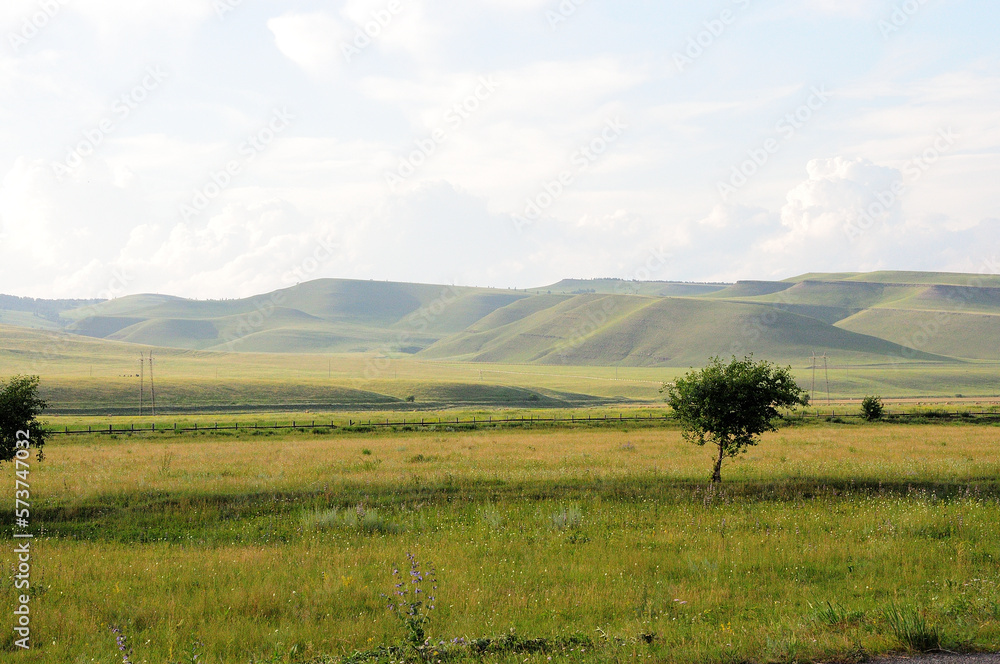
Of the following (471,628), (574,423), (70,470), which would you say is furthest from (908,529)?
(574,423)

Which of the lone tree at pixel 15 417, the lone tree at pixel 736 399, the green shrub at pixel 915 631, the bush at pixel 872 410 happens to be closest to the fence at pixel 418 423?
the bush at pixel 872 410

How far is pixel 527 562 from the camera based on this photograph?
16.2 meters

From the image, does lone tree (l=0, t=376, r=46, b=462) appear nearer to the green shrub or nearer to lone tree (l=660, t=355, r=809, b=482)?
lone tree (l=660, t=355, r=809, b=482)

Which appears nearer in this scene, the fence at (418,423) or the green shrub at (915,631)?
the green shrub at (915,631)

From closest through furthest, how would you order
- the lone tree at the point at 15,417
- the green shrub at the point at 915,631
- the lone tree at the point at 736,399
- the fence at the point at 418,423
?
the green shrub at the point at 915,631, the lone tree at the point at 15,417, the lone tree at the point at 736,399, the fence at the point at 418,423

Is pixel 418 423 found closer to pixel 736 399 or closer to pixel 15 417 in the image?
pixel 736 399

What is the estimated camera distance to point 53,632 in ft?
40.0

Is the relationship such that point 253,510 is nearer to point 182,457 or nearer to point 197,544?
point 197,544

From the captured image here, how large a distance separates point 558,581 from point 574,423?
52407mm

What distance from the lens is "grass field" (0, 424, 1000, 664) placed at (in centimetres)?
1103

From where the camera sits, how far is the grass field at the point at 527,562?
1103 centimetres

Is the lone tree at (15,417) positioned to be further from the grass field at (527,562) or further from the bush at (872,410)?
the bush at (872,410)

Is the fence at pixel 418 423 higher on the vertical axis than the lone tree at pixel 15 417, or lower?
lower

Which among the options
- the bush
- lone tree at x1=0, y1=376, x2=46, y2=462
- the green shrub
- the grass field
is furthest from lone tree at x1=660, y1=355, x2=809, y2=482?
the bush
